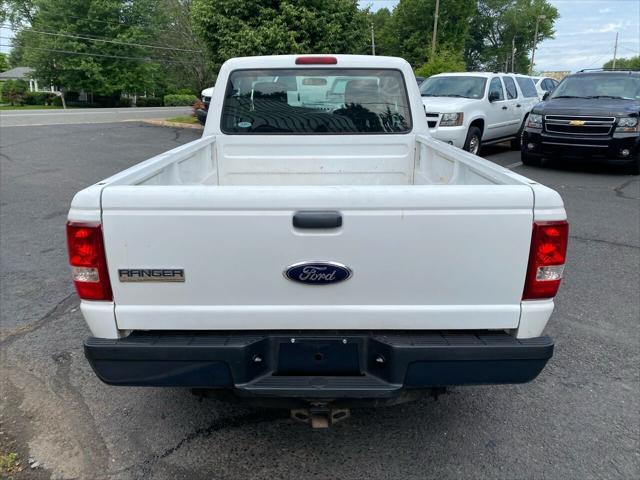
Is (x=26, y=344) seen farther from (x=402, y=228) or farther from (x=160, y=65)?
(x=160, y=65)

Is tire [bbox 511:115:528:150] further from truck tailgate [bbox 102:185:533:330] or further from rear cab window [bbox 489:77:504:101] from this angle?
truck tailgate [bbox 102:185:533:330]

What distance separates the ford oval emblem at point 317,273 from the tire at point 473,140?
31.2 feet

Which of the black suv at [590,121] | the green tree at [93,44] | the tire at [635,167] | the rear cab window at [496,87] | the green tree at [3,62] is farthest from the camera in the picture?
the green tree at [3,62]

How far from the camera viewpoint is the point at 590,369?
3740 millimetres

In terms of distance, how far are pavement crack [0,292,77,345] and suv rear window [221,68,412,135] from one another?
2.09 m

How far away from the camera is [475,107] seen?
37.2 feet

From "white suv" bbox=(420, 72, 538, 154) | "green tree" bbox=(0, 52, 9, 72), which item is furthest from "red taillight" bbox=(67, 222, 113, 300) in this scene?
"green tree" bbox=(0, 52, 9, 72)

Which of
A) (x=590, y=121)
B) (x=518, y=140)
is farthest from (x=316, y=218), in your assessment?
(x=518, y=140)

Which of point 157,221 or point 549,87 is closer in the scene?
point 157,221

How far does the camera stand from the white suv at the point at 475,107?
10.8 metres

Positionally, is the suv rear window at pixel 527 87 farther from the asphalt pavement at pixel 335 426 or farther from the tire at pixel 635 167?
the asphalt pavement at pixel 335 426

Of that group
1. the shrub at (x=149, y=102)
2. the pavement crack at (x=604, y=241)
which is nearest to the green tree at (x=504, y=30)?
the shrub at (x=149, y=102)

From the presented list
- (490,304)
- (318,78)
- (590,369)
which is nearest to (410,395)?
(490,304)

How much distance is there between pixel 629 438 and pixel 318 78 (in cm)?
322
